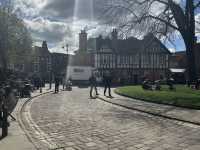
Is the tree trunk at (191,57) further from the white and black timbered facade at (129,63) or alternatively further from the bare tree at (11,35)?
the white and black timbered facade at (129,63)

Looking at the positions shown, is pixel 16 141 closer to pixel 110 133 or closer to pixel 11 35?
pixel 110 133

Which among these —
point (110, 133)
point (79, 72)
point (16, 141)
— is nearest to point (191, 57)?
point (110, 133)

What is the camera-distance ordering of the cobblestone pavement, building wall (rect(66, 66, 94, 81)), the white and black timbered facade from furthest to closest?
the white and black timbered facade, building wall (rect(66, 66, 94, 81)), the cobblestone pavement

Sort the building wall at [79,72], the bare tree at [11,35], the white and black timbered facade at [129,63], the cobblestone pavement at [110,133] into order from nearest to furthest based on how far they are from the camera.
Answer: the cobblestone pavement at [110,133]
the bare tree at [11,35]
the building wall at [79,72]
the white and black timbered facade at [129,63]

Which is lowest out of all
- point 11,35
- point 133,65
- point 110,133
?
point 110,133

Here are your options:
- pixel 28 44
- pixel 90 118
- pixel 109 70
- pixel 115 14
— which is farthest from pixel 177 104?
pixel 109 70

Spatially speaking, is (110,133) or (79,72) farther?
(79,72)

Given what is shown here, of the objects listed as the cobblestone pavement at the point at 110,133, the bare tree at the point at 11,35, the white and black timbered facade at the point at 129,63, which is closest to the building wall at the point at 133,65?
the white and black timbered facade at the point at 129,63

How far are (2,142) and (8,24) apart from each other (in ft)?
97.2

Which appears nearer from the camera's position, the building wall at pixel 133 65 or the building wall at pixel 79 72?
the building wall at pixel 79 72

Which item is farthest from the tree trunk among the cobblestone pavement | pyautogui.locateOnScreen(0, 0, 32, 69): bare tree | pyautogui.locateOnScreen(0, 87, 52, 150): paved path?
pyautogui.locateOnScreen(0, 0, 32, 69): bare tree

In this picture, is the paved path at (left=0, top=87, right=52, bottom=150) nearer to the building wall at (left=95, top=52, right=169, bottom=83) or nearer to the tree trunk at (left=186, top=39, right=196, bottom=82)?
the tree trunk at (left=186, top=39, right=196, bottom=82)

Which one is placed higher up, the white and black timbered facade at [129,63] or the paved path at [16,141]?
the white and black timbered facade at [129,63]

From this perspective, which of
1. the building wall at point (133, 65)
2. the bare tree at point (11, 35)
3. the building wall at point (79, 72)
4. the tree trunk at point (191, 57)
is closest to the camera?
the tree trunk at point (191, 57)
